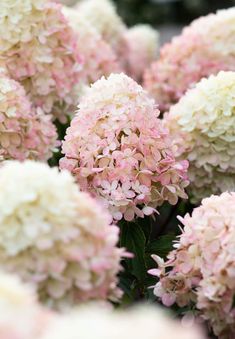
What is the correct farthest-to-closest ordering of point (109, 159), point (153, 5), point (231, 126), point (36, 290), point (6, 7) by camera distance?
point (153, 5), point (6, 7), point (231, 126), point (109, 159), point (36, 290)

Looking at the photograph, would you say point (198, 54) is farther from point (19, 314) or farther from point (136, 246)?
point (19, 314)

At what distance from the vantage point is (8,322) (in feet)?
2.96

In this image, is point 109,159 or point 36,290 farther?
point 109,159

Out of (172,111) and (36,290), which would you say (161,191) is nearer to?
(172,111)

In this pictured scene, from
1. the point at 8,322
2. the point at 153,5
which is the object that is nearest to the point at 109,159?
the point at 8,322

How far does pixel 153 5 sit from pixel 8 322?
6.30 meters

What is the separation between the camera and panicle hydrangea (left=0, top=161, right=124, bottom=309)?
1085 millimetres

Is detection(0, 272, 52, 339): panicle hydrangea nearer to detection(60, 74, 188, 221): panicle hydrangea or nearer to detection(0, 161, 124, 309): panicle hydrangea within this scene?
detection(0, 161, 124, 309): panicle hydrangea

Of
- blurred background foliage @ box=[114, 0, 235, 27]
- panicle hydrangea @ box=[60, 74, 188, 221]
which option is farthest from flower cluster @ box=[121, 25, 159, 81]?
blurred background foliage @ box=[114, 0, 235, 27]

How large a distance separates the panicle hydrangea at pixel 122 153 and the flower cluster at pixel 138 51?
1.50 meters

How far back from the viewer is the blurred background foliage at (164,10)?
6902mm

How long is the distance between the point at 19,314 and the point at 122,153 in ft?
2.11

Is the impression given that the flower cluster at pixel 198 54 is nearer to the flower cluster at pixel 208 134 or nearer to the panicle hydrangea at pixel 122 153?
the flower cluster at pixel 208 134

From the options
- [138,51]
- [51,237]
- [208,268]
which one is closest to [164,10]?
[138,51]
